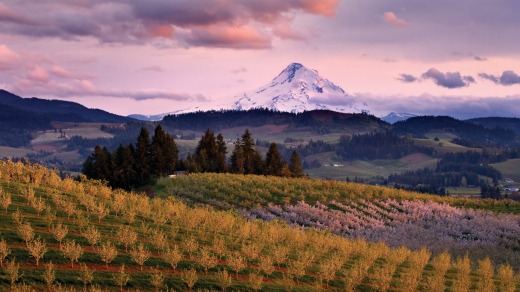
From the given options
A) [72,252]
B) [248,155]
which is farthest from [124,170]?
[72,252]

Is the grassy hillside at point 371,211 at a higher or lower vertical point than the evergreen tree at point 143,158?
lower

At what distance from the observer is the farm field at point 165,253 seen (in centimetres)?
2098

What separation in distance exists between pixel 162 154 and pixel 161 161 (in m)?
2.27

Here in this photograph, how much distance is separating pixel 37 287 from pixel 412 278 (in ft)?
61.1

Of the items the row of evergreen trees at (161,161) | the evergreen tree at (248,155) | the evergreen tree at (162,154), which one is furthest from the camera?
the evergreen tree at (248,155)

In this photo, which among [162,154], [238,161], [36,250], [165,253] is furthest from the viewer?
[238,161]

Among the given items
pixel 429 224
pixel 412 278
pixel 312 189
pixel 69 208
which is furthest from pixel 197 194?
pixel 412 278

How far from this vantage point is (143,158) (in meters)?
85.6

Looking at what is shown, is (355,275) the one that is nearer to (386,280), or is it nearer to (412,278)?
(386,280)

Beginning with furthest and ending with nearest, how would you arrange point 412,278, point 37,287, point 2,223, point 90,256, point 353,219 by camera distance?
point 353,219, point 412,278, point 2,223, point 90,256, point 37,287

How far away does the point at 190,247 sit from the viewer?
2564 cm

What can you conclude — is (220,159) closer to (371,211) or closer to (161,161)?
(161,161)

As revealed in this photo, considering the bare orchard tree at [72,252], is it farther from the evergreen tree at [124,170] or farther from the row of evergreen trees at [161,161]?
the evergreen tree at [124,170]

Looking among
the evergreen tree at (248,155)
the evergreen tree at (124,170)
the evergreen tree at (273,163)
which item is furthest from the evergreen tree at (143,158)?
the evergreen tree at (273,163)
